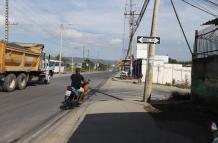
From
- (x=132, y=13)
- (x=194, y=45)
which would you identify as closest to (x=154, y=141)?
(x=194, y=45)

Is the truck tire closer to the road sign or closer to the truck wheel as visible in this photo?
the truck wheel

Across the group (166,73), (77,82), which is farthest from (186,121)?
(166,73)

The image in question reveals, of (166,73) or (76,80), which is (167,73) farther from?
(76,80)

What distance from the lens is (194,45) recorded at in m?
22.8

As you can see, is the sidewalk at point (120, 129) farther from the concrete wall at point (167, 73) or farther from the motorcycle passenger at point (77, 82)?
the concrete wall at point (167, 73)

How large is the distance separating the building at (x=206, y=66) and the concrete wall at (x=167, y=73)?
125ft

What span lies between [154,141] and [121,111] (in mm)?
6657

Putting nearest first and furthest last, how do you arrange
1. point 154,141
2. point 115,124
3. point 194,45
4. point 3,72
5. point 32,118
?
point 154,141 → point 115,124 → point 32,118 → point 194,45 → point 3,72

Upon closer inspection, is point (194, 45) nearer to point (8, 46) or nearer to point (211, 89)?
point (211, 89)

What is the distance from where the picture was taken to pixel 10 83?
30.0 meters

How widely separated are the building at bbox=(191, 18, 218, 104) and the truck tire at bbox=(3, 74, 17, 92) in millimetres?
11692

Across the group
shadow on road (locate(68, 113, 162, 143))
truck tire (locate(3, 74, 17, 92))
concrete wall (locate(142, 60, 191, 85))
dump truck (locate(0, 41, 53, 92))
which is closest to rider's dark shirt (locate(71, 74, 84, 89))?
shadow on road (locate(68, 113, 162, 143))

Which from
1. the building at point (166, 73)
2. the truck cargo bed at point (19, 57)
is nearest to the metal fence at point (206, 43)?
the truck cargo bed at point (19, 57)

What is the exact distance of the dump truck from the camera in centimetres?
2936
